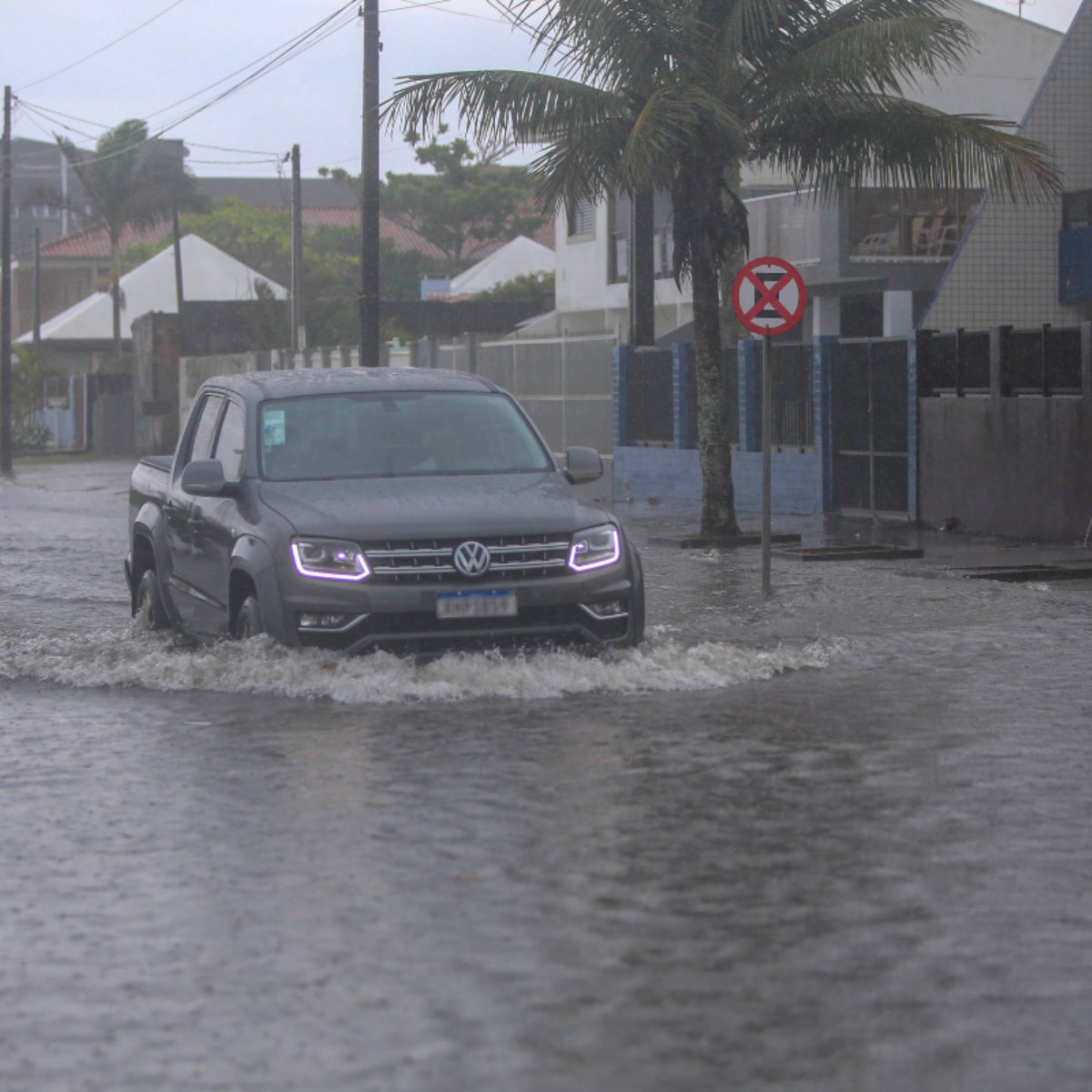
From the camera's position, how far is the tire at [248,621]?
9719mm

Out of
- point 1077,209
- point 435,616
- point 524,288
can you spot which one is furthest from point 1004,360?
point 524,288

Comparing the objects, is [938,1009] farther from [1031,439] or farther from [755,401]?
[755,401]

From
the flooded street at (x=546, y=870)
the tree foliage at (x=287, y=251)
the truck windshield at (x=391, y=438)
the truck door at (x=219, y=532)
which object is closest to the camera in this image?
the flooded street at (x=546, y=870)

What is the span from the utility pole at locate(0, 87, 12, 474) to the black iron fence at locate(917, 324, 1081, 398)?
92.6ft

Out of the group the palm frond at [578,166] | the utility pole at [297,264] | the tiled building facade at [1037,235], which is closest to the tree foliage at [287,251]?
the utility pole at [297,264]

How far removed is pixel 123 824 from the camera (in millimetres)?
6918

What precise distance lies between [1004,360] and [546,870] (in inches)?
633

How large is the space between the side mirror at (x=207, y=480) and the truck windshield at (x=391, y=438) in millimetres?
244

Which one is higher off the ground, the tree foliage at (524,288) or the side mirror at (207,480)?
the tree foliage at (524,288)

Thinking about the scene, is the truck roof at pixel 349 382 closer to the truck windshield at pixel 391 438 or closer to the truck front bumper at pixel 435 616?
the truck windshield at pixel 391 438

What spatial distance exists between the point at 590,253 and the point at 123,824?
138 ft

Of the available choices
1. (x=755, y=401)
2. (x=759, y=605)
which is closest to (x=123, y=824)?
(x=759, y=605)

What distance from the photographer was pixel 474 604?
9.54 metres

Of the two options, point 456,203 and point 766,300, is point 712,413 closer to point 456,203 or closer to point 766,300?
point 766,300
